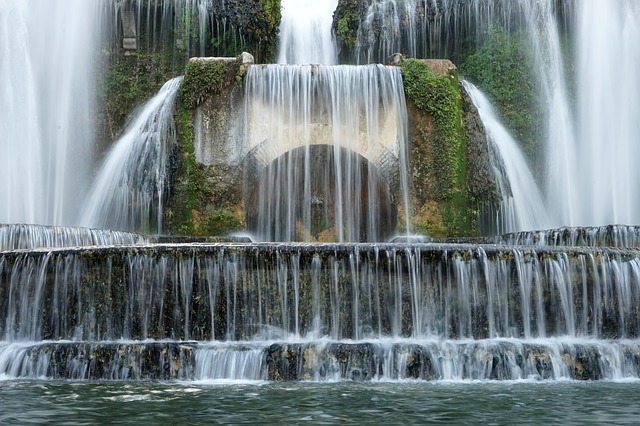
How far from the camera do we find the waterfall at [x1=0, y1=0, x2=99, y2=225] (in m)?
20.2

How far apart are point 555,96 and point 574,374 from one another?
14.1 meters

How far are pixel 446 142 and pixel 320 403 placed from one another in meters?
10.9

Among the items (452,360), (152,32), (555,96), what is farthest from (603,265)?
(152,32)

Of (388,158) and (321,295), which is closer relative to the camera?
(321,295)

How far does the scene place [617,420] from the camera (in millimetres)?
6250

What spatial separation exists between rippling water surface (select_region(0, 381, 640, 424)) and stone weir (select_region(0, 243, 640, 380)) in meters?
1.43

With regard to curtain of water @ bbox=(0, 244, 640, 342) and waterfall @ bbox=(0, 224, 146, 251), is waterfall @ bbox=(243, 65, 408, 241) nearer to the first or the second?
waterfall @ bbox=(0, 224, 146, 251)

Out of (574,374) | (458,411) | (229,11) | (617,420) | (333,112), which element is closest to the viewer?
(617,420)

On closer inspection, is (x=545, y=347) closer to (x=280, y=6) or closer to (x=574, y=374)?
(x=574, y=374)

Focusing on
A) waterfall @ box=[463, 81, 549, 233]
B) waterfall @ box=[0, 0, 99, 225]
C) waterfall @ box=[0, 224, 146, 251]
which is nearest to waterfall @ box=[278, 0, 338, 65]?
waterfall @ box=[463, 81, 549, 233]

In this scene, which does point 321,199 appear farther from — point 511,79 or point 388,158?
point 511,79

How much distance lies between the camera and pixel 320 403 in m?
7.23

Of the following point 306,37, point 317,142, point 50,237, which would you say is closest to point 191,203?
point 317,142

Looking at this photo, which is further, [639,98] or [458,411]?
[639,98]
